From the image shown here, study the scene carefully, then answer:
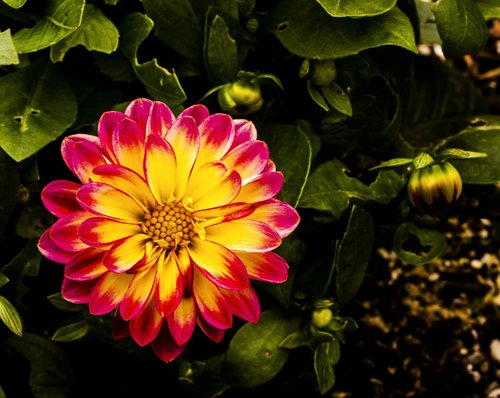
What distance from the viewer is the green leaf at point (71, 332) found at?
112cm

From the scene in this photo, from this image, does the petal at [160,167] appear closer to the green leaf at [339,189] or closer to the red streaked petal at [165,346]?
the red streaked petal at [165,346]

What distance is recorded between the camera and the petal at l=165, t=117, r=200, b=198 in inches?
35.5

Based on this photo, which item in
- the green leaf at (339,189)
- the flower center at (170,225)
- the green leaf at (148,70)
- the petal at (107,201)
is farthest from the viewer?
the green leaf at (339,189)

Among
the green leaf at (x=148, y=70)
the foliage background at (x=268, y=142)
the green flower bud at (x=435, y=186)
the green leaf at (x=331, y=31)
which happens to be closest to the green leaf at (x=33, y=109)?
the foliage background at (x=268, y=142)

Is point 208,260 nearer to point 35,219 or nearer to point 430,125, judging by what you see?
point 35,219

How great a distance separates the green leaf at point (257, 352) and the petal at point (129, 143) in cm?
34

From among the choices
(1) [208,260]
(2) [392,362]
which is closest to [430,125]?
(2) [392,362]

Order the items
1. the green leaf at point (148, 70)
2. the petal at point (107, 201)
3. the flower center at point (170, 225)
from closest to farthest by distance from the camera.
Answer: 1. the petal at point (107, 201)
2. the flower center at point (170, 225)
3. the green leaf at point (148, 70)

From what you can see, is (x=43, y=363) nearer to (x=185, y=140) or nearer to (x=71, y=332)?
(x=71, y=332)

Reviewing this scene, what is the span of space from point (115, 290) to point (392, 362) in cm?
70

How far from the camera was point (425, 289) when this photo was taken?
1519mm

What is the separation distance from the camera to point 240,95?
3.47ft

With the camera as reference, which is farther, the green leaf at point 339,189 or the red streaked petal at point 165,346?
the green leaf at point 339,189

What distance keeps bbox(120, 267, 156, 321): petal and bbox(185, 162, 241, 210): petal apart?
11cm
